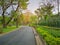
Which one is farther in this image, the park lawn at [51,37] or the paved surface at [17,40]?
the paved surface at [17,40]

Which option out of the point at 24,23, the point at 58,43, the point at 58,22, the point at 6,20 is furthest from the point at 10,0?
the point at 24,23

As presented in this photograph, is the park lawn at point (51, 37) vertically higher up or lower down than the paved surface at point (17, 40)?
higher up

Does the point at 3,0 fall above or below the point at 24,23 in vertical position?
above

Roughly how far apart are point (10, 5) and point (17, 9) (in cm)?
511

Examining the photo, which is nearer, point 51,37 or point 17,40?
point 51,37

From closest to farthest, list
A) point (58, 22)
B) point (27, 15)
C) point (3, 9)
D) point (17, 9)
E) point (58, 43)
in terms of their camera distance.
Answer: point (58, 43), point (58, 22), point (3, 9), point (17, 9), point (27, 15)

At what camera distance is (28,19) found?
17912cm

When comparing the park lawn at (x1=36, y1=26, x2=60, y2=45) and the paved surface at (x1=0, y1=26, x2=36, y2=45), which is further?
the paved surface at (x1=0, y1=26, x2=36, y2=45)

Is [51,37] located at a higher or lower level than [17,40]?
higher

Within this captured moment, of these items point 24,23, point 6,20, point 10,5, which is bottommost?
point 24,23

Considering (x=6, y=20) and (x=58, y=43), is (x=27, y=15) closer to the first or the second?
(x=6, y=20)

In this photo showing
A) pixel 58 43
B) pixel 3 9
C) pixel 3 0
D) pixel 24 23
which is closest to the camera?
pixel 58 43

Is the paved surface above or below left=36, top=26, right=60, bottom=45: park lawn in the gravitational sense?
below

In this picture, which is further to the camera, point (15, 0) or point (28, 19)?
point (28, 19)
